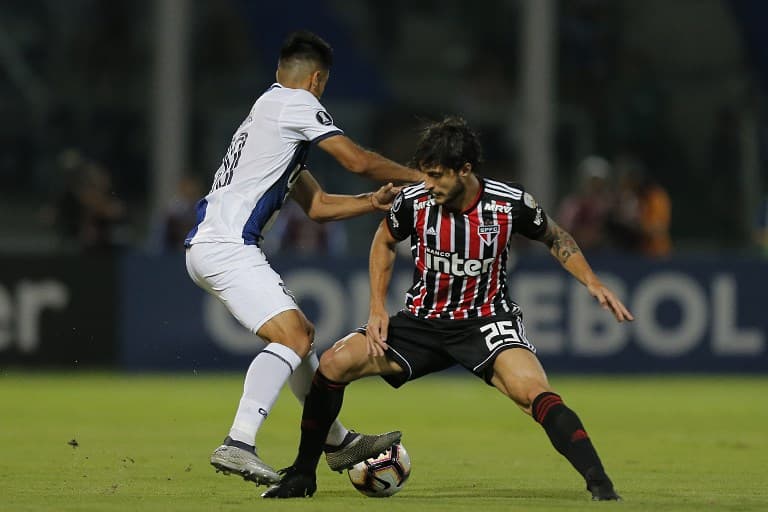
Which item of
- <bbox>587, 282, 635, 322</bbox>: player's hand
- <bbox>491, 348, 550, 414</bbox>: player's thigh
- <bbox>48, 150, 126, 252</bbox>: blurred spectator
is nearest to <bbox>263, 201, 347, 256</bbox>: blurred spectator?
<bbox>48, 150, 126, 252</bbox>: blurred spectator

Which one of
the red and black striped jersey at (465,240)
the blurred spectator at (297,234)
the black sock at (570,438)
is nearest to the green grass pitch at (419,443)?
the black sock at (570,438)

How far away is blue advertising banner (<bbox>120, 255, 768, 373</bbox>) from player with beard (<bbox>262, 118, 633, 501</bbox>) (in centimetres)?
811

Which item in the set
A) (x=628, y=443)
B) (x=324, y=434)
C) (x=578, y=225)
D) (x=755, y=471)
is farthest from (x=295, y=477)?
(x=578, y=225)

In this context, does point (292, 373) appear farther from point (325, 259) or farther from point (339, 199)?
point (325, 259)

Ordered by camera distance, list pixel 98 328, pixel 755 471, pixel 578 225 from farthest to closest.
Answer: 1. pixel 578 225
2. pixel 98 328
3. pixel 755 471

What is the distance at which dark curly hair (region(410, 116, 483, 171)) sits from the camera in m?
7.46

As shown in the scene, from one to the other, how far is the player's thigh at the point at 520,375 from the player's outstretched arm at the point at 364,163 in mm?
986

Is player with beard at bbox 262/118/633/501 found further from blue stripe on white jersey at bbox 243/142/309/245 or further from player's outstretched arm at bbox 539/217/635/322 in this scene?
blue stripe on white jersey at bbox 243/142/309/245

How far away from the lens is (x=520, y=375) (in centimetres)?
754

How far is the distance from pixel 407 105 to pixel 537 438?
36.0 ft

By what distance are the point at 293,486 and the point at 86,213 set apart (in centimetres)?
1019

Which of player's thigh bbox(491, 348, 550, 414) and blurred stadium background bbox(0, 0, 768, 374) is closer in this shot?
player's thigh bbox(491, 348, 550, 414)

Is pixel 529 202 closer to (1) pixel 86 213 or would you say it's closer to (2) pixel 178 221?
(2) pixel 178 221

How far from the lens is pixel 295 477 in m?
7.67
